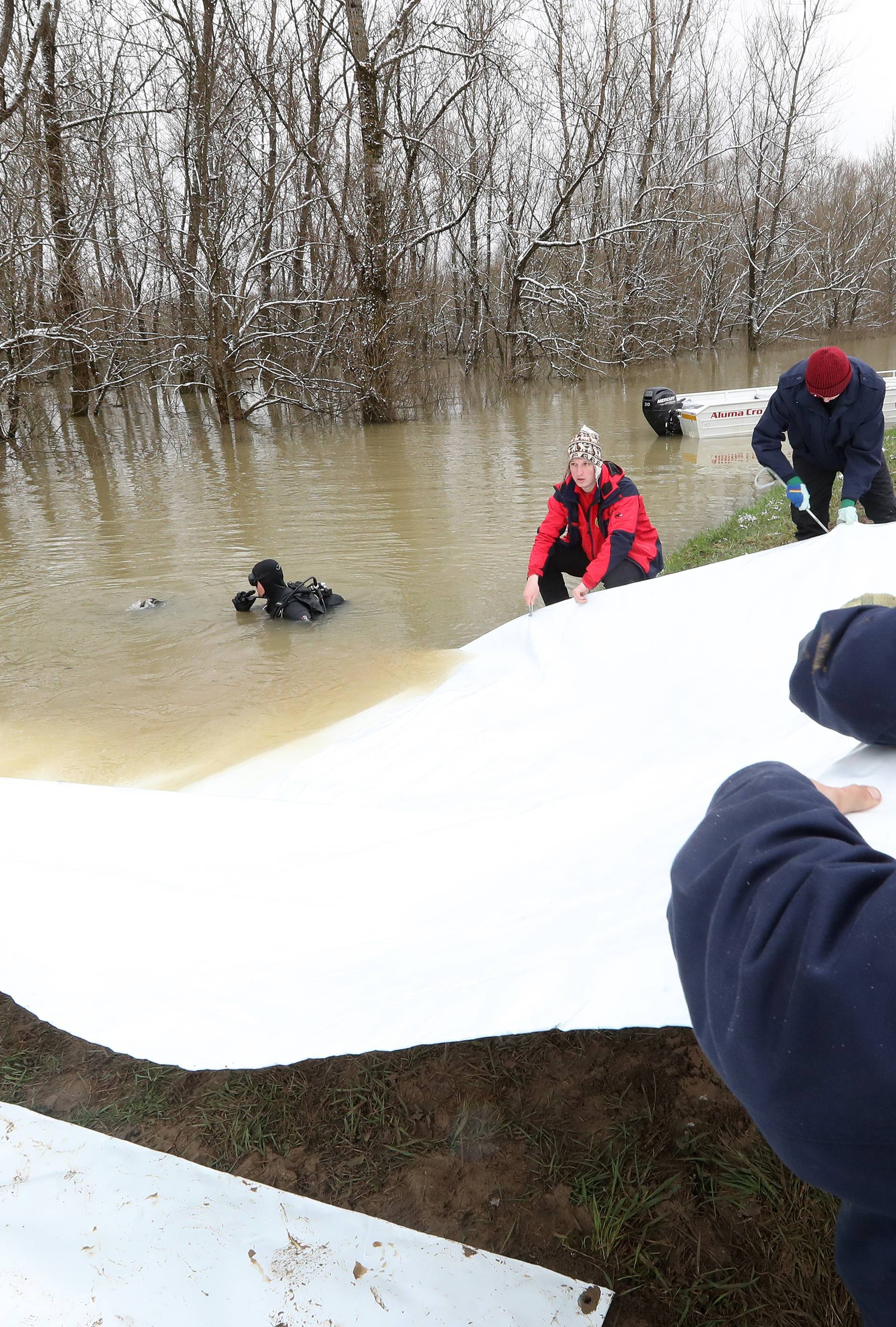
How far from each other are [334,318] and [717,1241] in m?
17.8

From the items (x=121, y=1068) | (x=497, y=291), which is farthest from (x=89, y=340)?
(x=121, y=1068)

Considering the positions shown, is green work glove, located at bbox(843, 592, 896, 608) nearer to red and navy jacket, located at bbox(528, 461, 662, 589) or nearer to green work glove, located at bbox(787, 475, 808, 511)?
red and navy jacket, located at bbox(528, 461, 662, 589)

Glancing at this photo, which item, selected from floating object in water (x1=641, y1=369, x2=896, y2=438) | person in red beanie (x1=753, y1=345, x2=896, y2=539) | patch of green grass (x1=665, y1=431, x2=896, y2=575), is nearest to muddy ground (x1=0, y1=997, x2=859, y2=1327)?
person in red beanie (x1=753, y1=345, x2=896, y2=539)

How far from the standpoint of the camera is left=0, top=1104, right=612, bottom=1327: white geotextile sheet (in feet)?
5.15

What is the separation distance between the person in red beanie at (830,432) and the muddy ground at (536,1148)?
3818mm

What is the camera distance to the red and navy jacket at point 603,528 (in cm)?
493

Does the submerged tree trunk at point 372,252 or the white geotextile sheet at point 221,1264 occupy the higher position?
the submerged tree trunk at point 372,252

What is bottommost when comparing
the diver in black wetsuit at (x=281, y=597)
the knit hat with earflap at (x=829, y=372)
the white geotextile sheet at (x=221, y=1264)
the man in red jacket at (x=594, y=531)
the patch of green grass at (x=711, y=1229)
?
the patch of green grass at (x=711, y=1229)

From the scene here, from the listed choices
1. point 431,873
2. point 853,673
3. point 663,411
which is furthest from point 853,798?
point 663,411

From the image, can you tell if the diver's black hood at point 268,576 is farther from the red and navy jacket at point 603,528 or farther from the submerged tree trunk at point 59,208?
the submerged tree trunk at point 59,208

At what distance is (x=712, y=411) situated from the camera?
12.5m

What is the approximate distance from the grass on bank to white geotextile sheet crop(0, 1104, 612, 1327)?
0.13 m

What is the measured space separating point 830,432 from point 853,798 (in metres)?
4.70

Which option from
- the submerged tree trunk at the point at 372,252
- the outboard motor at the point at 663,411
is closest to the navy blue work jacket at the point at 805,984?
the outboard motor at the point at 663,411
